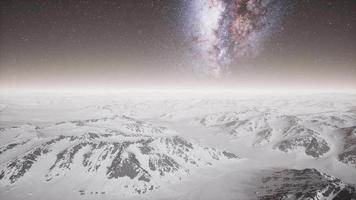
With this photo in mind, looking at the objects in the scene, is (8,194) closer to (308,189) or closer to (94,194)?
(94,194)

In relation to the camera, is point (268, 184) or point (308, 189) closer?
point (308, 189)

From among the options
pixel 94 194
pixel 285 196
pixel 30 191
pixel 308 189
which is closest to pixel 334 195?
pixel 308 189

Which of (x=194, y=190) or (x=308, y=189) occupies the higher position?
(x=308, y=189)

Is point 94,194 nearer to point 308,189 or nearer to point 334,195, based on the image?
point 308,189

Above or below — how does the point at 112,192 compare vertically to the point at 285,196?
below

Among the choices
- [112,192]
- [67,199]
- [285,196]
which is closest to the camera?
[285,196]

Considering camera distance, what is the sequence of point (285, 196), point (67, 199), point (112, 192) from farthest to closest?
point (112, 192) < point (67, 199) < point (285, 196)

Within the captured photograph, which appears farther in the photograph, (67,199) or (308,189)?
(67,199)

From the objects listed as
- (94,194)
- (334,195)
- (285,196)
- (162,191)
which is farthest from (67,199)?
(334,195)
